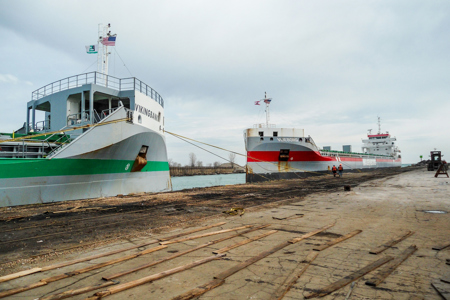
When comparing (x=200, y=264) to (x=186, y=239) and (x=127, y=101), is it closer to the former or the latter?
(x=186, y=239)

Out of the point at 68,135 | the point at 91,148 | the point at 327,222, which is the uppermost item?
the point at 68,135

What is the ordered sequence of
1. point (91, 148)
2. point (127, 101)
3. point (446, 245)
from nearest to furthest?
point (446, 245) → point (91, 148) → point (127, 101)

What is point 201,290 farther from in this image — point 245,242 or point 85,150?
point 85,150

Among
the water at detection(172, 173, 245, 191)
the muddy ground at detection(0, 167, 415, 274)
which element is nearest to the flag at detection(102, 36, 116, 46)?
the muddy ground at detection(0, 167, 415, 274)

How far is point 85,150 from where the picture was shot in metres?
10.6

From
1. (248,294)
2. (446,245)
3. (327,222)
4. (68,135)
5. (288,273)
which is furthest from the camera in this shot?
(68,135)

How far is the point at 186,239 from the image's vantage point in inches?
196

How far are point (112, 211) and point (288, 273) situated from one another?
6.60 meters

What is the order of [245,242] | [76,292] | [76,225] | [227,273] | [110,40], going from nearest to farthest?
[76,292] < [227,273] < [245,242] < [76,225] < [110,40]

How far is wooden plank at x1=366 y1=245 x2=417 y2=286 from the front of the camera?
10.1ft

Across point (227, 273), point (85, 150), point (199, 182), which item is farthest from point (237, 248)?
point (199, 182)

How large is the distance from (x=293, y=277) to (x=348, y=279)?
666 millimetres

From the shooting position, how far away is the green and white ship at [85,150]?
957cm

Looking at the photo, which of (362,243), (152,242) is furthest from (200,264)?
(362,243)
